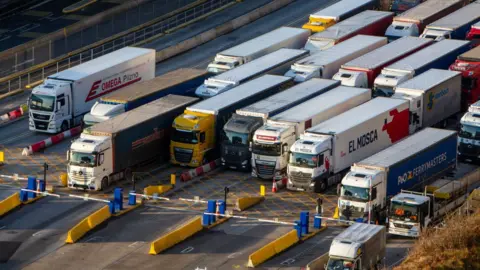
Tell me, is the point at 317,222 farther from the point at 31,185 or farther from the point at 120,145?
the point at 31,185

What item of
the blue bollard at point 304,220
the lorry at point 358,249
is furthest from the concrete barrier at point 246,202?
the lorry at point 358,249

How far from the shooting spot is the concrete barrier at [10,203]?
97.1m

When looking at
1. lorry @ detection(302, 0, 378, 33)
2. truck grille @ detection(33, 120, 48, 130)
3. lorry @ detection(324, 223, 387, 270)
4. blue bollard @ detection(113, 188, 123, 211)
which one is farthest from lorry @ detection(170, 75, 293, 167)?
lorry @ detection(302, 0, 378, 33)

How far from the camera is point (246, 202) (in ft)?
322

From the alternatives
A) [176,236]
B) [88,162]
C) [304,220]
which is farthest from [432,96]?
[176,236]

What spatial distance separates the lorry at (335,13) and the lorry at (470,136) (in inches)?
1088

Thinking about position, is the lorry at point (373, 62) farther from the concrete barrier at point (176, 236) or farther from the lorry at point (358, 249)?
the lorry at point (358, 249)

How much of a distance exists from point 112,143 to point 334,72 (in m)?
23.6

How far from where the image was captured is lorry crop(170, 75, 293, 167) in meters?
105

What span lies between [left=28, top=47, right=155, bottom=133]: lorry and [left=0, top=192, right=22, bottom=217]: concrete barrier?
1580 cm

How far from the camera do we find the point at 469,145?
105125 millimetres

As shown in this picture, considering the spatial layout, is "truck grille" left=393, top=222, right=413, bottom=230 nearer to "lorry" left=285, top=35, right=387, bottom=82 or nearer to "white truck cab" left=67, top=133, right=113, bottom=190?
"white truck cab" left=67, top=133, right=113, bottom=190

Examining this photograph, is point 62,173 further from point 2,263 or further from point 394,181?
point 394,181

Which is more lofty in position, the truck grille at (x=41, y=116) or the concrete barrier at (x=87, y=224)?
the truck grille at (x=41, y=116)
